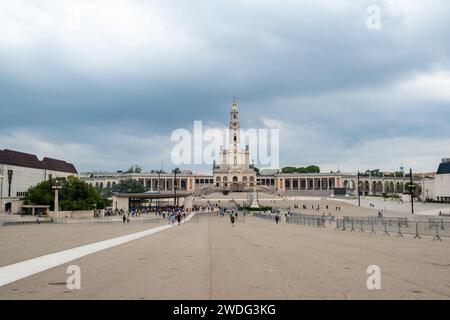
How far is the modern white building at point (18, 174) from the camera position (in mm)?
82125

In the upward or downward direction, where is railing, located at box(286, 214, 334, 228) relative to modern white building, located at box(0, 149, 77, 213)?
downward

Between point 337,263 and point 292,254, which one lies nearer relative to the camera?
point 337,263

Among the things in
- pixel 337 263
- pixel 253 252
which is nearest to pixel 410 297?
pixel 337 263

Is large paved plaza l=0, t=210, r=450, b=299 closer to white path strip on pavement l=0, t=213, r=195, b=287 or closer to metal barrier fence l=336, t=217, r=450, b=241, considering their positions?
white path strip on pavement l=0, t=213, r=195, b=287

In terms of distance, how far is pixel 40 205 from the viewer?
7094 centimetres

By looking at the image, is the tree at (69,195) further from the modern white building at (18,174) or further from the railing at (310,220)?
the railing at (310,220)

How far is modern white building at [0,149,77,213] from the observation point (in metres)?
82.1

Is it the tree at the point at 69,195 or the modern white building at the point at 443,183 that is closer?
the tree at the point at 69,195

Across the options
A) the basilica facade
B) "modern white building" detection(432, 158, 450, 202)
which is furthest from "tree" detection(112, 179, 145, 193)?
"modern white building" detection(432, 158, 450, 202)

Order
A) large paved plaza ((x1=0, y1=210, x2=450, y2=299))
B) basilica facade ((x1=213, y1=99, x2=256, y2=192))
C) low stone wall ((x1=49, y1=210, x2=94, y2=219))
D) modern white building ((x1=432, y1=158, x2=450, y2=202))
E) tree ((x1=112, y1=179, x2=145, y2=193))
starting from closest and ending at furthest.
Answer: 1. large paved plaza ((x1=0, y1=210, x2=450, y2=299))
2. low stone wall ((x1=49, y1=210, x2=94, y2=219))
3. modern white building ((x1=432, y1=158, x2=450, y2=202))
4. tree ((x1=112, y1=179, x2=145, y2=193))
5. basilica facade ((x1=213, y1=99, x2=256, y2=192))

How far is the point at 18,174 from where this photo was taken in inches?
3964

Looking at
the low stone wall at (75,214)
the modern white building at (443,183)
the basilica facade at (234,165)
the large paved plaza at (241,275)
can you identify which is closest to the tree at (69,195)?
the low stone wall at (75,214)
